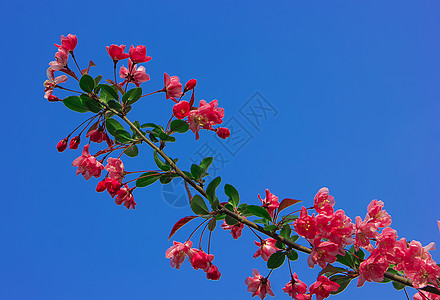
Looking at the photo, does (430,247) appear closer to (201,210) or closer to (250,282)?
(250,282)

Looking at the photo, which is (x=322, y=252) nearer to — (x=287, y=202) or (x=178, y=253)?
(x=287, y=202)

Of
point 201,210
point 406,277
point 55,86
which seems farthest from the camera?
point 55,86

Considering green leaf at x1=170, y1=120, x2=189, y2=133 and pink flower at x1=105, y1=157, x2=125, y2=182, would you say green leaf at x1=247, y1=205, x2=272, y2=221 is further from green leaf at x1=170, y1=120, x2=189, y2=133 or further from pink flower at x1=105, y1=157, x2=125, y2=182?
pink flower at x1=105, y1=157, x2=125, y2=182

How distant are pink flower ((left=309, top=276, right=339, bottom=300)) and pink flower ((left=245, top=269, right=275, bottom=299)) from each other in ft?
1.10

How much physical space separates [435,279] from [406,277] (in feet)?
0.49

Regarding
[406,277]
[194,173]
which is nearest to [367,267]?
[406,277]

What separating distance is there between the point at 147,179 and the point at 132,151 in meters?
A: 0.28

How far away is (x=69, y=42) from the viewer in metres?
2.23

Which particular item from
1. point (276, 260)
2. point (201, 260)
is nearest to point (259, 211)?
point (276, 260)

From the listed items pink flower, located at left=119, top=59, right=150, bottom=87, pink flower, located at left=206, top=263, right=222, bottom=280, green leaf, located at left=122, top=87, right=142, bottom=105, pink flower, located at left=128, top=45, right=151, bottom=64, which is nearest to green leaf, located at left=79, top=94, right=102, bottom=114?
green leaf, located at left=122, top=87, right=142, bottom=105

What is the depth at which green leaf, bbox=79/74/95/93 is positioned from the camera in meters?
2.04

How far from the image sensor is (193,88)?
2328 millimetres

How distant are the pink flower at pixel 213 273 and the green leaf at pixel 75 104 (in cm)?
122

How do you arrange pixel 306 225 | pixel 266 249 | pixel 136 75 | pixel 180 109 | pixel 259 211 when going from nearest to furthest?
pixel 306 225 → pixel 259 211 → pixel 180 109 → pixel 266 249 → pixel 136 75
